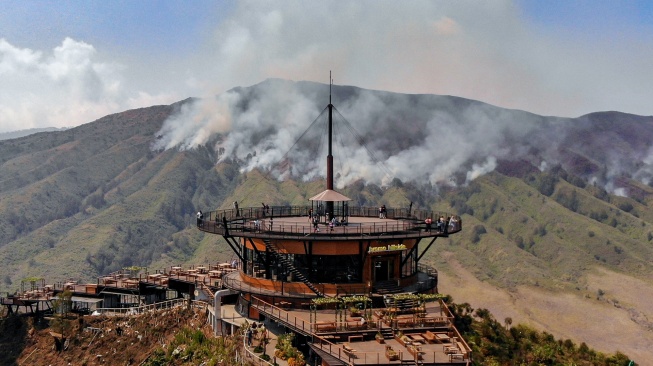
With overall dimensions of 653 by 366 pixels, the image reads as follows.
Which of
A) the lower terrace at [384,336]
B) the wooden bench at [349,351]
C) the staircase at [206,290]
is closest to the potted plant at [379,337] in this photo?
the lower terrace at [384,336]

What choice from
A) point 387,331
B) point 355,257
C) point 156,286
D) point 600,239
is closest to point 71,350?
point 156,286

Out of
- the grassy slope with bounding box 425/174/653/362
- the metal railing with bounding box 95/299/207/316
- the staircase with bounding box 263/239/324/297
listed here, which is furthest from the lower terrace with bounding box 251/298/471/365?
the grassy slope with bounding box 425/174/653/362

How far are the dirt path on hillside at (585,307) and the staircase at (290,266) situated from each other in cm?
8590

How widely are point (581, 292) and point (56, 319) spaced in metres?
127

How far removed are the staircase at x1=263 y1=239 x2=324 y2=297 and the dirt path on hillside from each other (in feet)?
282

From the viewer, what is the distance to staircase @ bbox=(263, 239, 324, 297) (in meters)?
45.2

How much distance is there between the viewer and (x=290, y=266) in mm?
46406

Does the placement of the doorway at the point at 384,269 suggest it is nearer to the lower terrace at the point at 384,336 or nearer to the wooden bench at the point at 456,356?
the lower terrace at the point at 384,336

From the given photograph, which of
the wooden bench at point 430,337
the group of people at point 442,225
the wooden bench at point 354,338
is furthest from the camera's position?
the group of people at point 442,225

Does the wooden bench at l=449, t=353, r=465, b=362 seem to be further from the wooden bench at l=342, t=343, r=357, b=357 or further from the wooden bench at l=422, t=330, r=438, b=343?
the wooden bench at l=342, t=343, r=357, b=357

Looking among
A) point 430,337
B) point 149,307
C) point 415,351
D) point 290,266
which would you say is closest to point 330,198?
point 290,266

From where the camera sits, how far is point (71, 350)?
57.3m

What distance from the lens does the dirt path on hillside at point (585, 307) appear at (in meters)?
121

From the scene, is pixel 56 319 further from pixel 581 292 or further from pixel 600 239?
pixel 600 239
